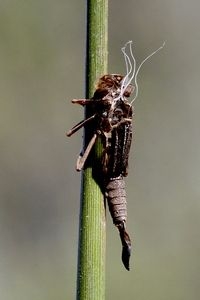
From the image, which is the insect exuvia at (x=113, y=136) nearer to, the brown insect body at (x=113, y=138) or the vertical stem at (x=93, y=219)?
the brown insect body at (x=113, y=138)

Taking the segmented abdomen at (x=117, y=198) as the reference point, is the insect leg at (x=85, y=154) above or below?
above

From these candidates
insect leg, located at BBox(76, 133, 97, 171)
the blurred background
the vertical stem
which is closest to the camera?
the vertical stem

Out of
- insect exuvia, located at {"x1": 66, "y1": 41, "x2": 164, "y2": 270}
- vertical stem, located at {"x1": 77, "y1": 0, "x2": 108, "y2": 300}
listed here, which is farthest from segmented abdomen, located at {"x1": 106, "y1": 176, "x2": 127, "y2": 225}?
vertical stem, located at {"x1": 77, "y1": 0, "x2": 108, "y2": 300}

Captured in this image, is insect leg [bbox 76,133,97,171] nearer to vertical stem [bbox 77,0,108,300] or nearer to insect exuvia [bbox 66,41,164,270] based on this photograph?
insect exuvia [bbox 66,41,164,270]

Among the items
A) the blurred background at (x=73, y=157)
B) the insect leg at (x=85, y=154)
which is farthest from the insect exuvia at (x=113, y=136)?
the blurred background at (x=73, y=157)

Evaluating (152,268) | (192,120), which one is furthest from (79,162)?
(192,120)

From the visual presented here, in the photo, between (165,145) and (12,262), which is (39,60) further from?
(12,262)
